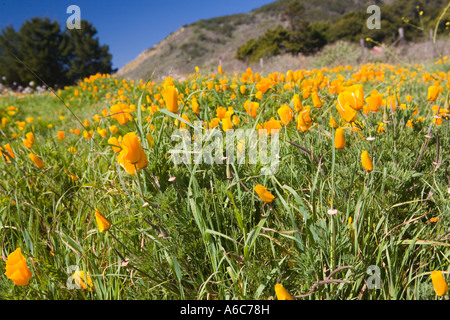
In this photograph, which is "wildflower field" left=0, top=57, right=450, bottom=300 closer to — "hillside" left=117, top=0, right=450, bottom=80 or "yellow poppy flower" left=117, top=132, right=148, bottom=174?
"yellow poppy flower" left=117, top=132, right=148, bottom=174

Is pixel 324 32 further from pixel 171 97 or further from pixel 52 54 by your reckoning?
pixel 171 97

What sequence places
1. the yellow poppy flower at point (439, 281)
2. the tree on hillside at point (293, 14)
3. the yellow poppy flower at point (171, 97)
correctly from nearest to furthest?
the yellow poppy flower at point (439, 281) → the yellow poppy flower at point (171, 97) → the tree on hillside at point (293, 14)

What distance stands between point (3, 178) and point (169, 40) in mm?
1549

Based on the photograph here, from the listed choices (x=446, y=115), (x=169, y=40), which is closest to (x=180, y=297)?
(x=169, y=40)

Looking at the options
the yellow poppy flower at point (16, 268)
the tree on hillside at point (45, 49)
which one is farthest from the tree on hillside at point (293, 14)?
the yellow poppy flower at point (16, 268)

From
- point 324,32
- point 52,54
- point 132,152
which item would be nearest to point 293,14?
point 324,32
